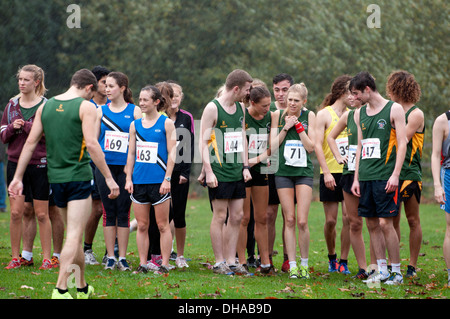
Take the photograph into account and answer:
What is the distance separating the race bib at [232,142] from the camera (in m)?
7.84

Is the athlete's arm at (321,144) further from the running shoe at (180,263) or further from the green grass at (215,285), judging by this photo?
the running shoe at (180,263)

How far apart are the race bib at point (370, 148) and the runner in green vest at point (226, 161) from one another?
1.39m

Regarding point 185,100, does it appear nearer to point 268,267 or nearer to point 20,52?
point 20,52

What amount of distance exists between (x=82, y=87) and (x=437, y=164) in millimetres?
3971

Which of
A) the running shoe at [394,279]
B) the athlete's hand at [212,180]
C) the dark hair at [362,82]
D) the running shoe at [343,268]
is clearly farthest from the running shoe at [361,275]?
the dark hair at [362,82]

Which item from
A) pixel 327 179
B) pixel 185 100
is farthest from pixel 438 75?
pixel 327 179

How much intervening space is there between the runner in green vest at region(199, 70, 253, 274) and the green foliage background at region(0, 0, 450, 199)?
16172 millimetres

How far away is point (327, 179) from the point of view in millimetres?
8078

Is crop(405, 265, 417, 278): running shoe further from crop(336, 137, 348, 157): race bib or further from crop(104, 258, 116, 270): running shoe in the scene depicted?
crop(104, 258, 116, 270): running shoe

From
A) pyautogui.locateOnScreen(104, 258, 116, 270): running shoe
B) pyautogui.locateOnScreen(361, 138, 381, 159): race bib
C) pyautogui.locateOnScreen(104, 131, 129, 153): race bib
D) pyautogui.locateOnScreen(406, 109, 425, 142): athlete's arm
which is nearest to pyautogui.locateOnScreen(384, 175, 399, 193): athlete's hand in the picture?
pyautogui.locateOnScreen(361, 138, 381, 159): race bib

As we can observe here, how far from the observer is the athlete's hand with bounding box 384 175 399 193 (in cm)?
705

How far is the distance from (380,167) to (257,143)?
5.63 ft

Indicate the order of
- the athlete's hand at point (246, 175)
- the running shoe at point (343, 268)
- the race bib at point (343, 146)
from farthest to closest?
1. the race bib at point (343, 146)
2. the running shoe at point (343, 268)
3. the athlete's hand at point (246, 175)
